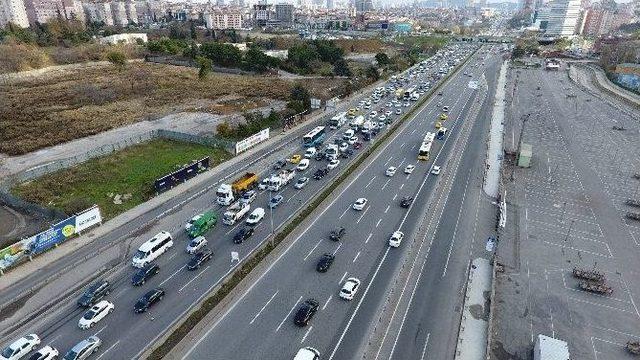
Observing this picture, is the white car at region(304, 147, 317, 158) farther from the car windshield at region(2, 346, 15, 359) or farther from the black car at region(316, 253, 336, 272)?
the car windshield at region(2, 346, 15, 359)

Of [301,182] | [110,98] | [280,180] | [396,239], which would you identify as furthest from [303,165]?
[110,98]

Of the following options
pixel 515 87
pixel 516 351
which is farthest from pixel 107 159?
pixel 515 87

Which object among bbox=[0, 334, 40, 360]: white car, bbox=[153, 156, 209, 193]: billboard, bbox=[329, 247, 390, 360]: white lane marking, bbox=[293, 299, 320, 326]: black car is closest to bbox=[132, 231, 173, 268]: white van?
bbox=[0, 334, 40, 360]: white car

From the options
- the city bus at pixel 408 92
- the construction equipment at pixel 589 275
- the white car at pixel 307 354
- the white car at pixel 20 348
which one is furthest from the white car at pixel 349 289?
the city bus at pixel 408 92

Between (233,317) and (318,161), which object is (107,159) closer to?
(318,161)

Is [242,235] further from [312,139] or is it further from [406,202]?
[312,139]
